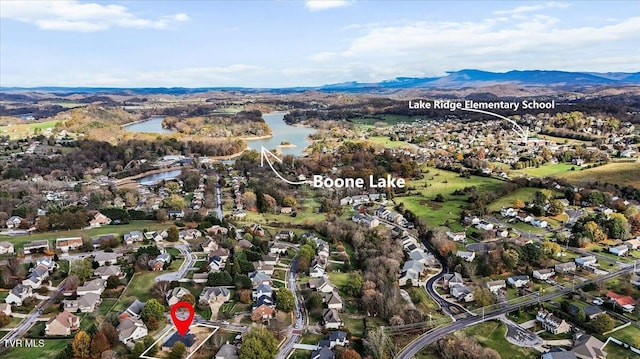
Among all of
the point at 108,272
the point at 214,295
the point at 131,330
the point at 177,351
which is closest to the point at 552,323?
the point at 214,295

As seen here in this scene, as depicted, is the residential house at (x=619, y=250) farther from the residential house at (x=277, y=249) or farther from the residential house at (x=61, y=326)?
the residential house at (x=61, y=326)

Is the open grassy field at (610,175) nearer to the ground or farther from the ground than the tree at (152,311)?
farther from the ground

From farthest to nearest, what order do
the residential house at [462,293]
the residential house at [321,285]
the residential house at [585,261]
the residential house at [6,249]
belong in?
the residential house at [6,249], the residential house at [585,261], the residential house at [321,285], the residential house at [462,293]

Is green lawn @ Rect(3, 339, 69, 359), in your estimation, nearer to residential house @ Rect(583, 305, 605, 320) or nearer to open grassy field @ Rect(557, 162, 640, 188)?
residential house @ Rect(583, 305, 605, 320)

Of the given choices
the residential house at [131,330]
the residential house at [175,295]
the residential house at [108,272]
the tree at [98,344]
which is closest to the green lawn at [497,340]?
the residential house at [175,295]

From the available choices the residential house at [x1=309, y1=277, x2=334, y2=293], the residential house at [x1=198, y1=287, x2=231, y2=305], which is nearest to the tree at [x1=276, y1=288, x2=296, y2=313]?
the residential house at [x1=309, y1=277, x2=334, y2=293]

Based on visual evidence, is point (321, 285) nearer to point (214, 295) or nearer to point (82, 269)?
point (214, 295)
